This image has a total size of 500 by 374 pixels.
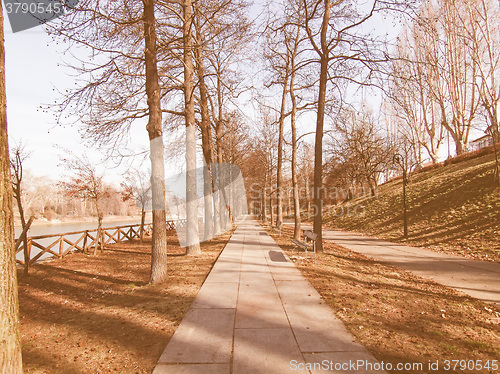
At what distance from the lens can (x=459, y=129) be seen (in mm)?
28141

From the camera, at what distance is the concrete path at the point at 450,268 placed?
6.51 metres

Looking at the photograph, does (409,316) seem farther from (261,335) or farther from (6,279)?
(6,279)

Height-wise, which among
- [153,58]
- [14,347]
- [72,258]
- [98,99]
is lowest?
[72,258]

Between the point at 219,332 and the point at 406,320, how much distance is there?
3.16m

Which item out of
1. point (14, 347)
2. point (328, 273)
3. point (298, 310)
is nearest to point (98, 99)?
point (14, 347)

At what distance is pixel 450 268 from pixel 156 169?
9.43 metres

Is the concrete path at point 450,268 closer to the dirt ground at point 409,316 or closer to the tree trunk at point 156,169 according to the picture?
the dirt ground at point 409,316

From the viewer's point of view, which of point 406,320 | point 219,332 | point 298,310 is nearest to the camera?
point 219,332

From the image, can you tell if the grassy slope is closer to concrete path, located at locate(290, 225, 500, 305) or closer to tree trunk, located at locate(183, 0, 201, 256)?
concrete path, located at locate(290, 225, 500, 305)

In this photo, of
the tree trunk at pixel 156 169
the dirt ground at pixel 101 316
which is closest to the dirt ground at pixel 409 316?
the dirt ground at pixel 101 316

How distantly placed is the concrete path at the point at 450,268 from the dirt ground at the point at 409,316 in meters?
0.54

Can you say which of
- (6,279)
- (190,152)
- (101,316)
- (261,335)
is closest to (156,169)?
(190,152)

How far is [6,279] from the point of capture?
8.57 ft

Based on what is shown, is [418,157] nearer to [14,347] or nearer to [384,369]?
[384,369]
